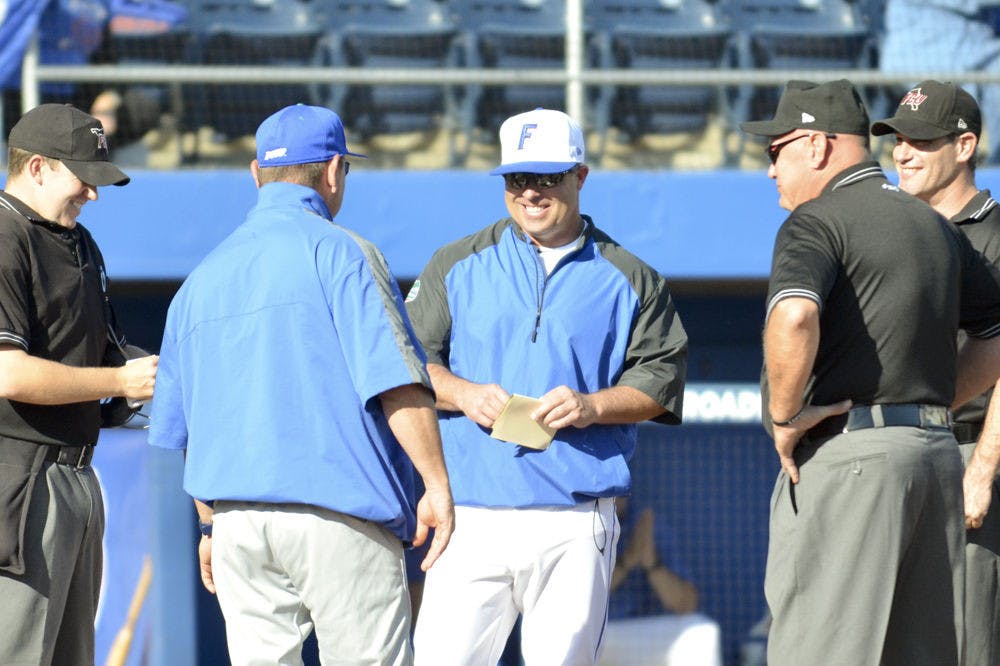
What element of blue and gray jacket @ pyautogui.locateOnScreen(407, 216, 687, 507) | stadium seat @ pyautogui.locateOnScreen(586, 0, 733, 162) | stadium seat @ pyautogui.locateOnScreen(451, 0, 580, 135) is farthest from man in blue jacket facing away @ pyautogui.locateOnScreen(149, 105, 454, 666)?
stadium seat @ pyautogui.locateOnScreen(451, 0, 580, 135)

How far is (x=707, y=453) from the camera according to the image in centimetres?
718

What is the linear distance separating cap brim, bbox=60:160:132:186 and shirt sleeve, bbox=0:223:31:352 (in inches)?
9.6

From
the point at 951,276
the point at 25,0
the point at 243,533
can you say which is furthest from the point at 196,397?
the point at 25,0

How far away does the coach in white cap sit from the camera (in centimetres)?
423

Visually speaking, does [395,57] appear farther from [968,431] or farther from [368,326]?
[368,326]

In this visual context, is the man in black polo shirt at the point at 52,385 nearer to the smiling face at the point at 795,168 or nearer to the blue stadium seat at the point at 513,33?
the smiling face at the point at 795,168

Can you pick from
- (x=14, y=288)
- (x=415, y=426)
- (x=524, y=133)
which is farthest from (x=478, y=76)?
(x=415, y=426)

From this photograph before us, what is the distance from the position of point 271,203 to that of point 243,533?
0.81 meters

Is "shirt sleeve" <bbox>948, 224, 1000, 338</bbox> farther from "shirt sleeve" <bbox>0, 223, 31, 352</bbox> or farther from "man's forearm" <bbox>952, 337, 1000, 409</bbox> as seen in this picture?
"shirt sleeve" <bbox>0, 223, 31, 352</bbox>

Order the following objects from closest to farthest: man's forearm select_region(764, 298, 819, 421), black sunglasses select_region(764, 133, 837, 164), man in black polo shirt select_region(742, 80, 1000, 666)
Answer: man's forearm select_region(764, 298, 819, 421) < man in black polo shirt select_region(742, 80, 1000, 666) < black sunglasses select_region(764, 133, 837, 164)

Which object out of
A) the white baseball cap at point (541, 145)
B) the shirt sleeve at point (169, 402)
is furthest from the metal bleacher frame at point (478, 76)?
the shirt sleeve at point (169, 402)

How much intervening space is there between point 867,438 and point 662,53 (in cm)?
432

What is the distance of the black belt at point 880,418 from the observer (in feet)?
12.1

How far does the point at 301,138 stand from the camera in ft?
11.6
